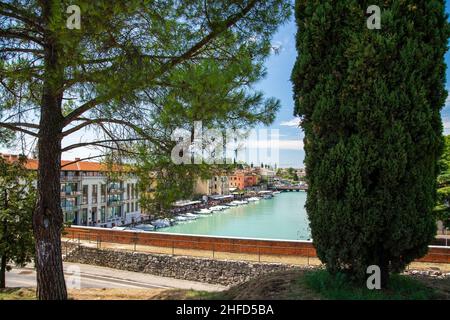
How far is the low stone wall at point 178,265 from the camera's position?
40.8 ft

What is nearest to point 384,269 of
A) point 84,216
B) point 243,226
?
point 84,216

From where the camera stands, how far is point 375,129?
3570 mm

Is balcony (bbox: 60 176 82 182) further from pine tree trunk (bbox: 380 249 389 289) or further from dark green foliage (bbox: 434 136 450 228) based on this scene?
pine tree trunk (bbox: 380 249 389 289)

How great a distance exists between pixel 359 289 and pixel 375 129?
5.55 feet

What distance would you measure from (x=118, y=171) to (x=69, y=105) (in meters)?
1.43

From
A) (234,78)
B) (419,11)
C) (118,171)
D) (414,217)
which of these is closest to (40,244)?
(118,171)

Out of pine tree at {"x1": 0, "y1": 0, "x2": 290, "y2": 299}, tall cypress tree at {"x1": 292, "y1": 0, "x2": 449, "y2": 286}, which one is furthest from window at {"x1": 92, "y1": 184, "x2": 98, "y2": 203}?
tall cypress tree at {"x1": 292, "y1": 0, "x2": 449, "y2": 286}

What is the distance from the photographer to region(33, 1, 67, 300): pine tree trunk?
187 inches

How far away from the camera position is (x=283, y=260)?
12750 mm

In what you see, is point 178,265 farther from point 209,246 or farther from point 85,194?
point 85,194

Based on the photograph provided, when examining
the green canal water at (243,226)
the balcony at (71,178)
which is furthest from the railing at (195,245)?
the green canal water at (243,226)

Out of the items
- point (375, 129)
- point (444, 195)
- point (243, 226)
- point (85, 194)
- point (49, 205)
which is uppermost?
point (375, 129)
